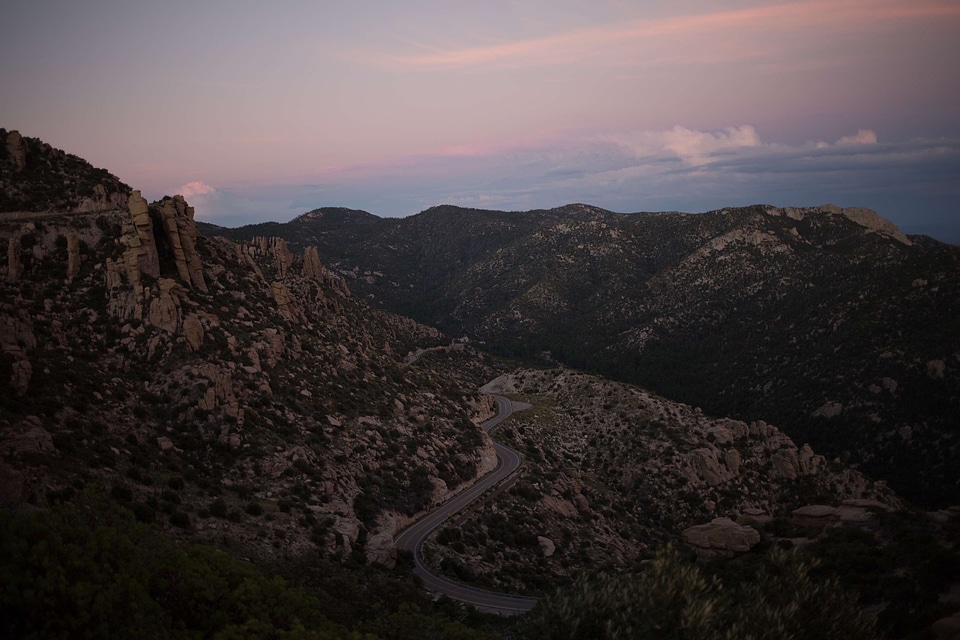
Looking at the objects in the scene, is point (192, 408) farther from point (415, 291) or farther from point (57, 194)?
point (415, 291)

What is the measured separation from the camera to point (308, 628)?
59.9 ft

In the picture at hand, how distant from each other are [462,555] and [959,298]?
113 meters

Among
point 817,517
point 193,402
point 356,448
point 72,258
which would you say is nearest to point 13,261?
point 72,258

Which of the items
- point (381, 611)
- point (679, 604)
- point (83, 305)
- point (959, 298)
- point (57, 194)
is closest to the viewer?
point (679, 604)

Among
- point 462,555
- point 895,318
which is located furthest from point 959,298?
point 462,555

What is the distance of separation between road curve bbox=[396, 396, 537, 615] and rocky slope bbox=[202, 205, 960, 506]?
221ft

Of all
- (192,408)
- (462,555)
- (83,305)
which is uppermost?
(83,305)

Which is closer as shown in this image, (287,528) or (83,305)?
(287,528)

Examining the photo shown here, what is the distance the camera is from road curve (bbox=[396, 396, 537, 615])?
32125 mm

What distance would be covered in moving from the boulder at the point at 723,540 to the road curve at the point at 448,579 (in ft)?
36.4

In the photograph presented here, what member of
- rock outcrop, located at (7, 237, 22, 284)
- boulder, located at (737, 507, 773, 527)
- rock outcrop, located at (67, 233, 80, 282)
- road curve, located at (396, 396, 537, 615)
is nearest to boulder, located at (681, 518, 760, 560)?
boulder, located at (737, 507, 773, 527)

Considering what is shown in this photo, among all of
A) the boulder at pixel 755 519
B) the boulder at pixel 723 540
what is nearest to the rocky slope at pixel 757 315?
the boulder at pixel 755 519

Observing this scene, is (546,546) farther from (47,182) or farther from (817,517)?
(47,182)

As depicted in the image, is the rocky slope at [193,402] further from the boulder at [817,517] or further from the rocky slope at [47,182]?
the boulder at [817,517]
